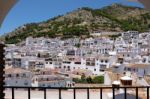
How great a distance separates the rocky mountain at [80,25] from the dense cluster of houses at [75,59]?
4.07 m

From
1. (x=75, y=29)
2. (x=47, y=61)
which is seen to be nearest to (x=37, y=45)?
(x=75, y=29)

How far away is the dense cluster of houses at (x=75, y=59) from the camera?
39.7 meters

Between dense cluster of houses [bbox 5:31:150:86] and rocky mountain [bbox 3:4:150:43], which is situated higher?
rocky mountain [bbox 3:4:150:43]

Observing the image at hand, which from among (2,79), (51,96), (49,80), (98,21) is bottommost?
(49,80)

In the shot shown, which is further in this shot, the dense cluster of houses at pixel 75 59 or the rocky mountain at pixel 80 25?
the rocky mountain at pixel 80 25

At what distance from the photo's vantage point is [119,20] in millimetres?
99312

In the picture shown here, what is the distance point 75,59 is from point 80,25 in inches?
1236

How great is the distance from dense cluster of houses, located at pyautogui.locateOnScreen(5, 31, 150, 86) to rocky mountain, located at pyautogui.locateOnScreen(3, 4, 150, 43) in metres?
4.07

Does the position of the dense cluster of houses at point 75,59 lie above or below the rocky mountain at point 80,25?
below

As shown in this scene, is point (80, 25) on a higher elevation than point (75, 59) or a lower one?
higher

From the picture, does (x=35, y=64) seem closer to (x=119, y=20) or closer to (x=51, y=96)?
(x=119, y=20)

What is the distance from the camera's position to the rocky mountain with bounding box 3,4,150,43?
92250 mm

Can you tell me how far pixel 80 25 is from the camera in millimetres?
91750

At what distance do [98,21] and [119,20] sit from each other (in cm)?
746
